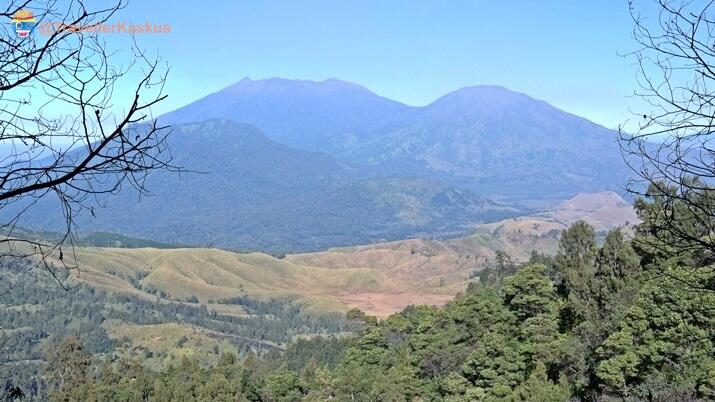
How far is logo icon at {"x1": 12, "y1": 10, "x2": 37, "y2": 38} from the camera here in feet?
10.2

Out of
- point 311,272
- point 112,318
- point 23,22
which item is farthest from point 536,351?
point 311,272

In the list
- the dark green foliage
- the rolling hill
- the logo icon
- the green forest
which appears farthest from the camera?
the rolling hill

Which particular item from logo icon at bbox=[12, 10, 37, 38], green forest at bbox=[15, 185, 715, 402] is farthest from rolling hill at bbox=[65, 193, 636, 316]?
logo icon at bbox=[12, 10, 37, 38]

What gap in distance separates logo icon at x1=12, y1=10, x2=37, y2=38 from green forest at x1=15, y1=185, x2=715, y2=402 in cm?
1313

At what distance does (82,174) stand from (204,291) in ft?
430

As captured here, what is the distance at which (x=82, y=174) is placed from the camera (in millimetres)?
3051

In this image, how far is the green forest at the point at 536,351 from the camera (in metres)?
17.7

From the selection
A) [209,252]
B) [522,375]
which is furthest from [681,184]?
[209,252]

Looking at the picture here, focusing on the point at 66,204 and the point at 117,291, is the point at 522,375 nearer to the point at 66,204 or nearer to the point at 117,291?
the point at 66,204

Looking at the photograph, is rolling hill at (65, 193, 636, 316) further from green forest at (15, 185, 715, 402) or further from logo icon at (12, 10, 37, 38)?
logo icon at (12, 10, 37, 38)

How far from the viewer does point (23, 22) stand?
10.3 ft

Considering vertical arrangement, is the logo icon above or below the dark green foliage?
above

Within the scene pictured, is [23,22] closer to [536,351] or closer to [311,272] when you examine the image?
[536,351]

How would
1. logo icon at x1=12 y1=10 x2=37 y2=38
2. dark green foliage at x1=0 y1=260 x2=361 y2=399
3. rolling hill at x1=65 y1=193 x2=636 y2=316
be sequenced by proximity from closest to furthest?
logo icon at x1=12 y1=10 x2=37 y2=38 < dark green foliage at x1=0 y1=260 x2=361 y2=399 < rolling hill at x1=65 y1=193 x2=636 y2=316
